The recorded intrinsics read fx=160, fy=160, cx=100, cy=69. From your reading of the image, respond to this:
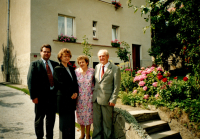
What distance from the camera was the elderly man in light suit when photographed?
3.23 meters

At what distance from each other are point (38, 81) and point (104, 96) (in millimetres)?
1332

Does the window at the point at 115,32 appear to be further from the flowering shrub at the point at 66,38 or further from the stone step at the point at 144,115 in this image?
the stone step at the point at 144,115

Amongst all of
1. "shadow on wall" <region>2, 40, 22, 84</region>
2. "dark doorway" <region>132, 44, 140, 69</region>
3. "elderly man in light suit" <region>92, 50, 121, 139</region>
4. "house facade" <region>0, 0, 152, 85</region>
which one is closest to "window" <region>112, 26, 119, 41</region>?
"house facade" <region>0, 0, 152, 85</region>

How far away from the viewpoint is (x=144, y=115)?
443cm

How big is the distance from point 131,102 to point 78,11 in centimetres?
737

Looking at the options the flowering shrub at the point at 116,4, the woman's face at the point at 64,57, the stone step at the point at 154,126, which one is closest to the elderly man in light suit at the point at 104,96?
the woman's face at the point at 64,57

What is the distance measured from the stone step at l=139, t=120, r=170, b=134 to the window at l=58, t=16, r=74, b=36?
7.57 meters

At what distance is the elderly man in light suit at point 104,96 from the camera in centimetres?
323

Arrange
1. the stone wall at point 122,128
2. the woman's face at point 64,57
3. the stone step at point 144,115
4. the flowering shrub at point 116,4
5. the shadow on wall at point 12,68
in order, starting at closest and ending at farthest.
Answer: the woman's face at point 64,57 < the stone wall at point 122,128 < the stone step at point 144,115 < the shadow on wall at point 12,68 < the flowering shrub at point 116,4

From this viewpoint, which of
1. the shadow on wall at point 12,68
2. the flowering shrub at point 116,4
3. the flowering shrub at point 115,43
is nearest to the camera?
the shadow on wall at point 12,68

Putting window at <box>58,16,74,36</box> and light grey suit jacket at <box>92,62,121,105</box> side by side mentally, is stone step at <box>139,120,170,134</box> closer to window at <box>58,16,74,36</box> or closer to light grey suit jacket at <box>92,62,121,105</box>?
light grey suit jacket at <box>92,62,121,105</box>

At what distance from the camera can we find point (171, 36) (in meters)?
13.4

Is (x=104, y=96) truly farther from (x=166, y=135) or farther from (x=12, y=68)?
(x=12, y=68)

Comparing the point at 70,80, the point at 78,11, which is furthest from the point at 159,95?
the point at 78,11
